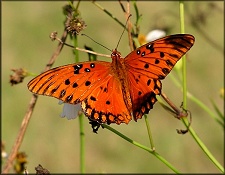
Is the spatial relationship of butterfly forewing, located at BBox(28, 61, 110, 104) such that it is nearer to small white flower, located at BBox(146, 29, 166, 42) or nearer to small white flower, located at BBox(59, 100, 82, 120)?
small white flower, located at BBox(59, 100, 82, 120)

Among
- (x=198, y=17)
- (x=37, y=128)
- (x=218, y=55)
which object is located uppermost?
(x=218, y=55)

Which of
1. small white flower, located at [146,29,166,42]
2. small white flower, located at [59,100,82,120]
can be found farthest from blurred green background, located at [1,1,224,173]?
small white flower, located at [59,100,82,120]

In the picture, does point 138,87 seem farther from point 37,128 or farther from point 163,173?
point 37,128

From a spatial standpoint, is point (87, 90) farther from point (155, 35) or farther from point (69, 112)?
point (155, 35)

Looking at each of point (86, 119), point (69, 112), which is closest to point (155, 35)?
point (69, 112)

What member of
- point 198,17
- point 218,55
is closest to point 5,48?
point 218,55
